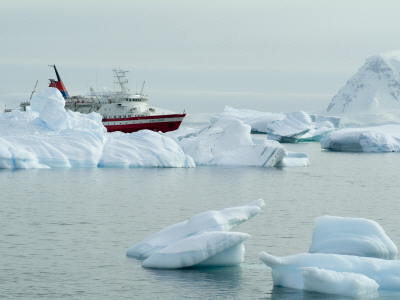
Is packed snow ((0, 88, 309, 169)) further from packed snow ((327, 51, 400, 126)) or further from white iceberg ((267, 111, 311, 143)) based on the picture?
packed snow ((327, 51, 400, 126))

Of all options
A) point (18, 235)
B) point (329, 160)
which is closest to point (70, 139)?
point (18, 235)

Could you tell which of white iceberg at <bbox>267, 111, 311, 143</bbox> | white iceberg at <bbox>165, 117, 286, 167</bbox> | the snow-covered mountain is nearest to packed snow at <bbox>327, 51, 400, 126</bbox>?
the snow-covered mountain

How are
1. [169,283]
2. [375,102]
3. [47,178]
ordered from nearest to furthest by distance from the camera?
[169,283], [47,178], [375,102]

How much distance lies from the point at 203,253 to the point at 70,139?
17324 millimetres

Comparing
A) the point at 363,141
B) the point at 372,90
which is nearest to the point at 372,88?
the point at 372,90

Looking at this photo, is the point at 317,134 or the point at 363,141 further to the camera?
the point at 317,134

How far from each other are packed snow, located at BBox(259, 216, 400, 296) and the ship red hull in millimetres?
42291

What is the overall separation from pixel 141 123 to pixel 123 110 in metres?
1.74

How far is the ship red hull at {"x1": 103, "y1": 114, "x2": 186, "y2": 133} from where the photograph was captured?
53.0 meters

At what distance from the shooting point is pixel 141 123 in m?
53.6

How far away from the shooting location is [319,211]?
18.3m

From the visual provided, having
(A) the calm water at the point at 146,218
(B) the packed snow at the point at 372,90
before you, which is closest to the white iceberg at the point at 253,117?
(B) the packed snow at the point at 372,90

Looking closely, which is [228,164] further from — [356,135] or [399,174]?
[356,135]

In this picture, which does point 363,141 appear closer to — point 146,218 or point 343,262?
point 146,218
